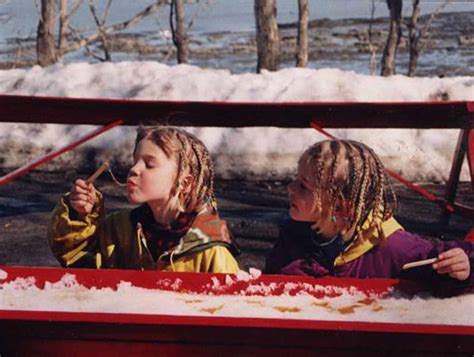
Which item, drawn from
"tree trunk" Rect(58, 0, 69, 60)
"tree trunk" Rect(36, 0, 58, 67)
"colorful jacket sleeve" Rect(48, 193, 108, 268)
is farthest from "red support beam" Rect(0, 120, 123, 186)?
"tree trunk" Rect(58, 0, 69, 60)

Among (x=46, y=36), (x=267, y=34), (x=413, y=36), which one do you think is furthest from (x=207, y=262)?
(x=413, y=36)

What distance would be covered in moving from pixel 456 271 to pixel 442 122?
1.07m

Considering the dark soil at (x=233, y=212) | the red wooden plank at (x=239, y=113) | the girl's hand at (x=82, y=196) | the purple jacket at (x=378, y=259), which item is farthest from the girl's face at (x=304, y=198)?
the dark soil at (x=233, y=212)

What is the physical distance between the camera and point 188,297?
243 cm

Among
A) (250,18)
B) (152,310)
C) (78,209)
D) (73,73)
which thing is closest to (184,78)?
(73,73)

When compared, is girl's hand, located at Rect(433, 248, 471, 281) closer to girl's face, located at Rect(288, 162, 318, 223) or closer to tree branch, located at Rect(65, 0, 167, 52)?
girl's face, located at Rect(288, 162, 318, 223)

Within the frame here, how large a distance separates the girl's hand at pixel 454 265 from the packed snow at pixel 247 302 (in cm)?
6

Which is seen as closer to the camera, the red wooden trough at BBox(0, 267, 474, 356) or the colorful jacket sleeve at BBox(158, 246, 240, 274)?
the red wooden trough at BBox(0, 267, 474, 356)

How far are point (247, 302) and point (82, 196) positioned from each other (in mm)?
634

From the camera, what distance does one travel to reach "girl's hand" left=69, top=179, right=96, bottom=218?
279 cm

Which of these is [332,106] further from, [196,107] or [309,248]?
[309,248]

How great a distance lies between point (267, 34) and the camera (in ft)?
33.2

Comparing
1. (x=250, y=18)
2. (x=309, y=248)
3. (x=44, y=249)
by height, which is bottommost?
(x=250, y=18)

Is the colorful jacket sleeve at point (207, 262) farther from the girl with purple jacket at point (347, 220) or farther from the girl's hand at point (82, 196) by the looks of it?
the girl's hand at point (82, 196)
